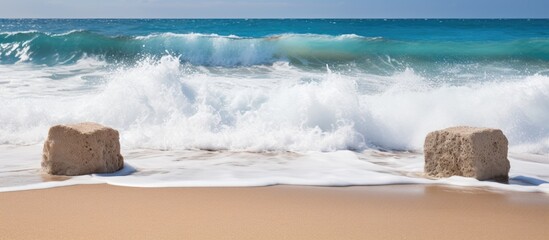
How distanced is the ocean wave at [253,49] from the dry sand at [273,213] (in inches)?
487

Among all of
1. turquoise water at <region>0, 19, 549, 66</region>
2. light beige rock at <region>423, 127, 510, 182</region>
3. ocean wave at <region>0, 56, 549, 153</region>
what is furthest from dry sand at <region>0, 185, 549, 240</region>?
turquoise water at <region>0, 19, 549, 66</region>

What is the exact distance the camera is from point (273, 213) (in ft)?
11.1

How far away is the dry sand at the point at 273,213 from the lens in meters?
2.97

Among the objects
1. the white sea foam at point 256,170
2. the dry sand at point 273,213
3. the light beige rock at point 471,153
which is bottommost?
the dry sand at point 273,213

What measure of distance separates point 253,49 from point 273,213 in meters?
14.3

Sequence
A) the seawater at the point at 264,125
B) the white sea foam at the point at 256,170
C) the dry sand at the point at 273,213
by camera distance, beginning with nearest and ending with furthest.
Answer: the dry sand at the point at 273,213 < the white sea foam at the point at 256,170 < the seawater at the point at 264,125

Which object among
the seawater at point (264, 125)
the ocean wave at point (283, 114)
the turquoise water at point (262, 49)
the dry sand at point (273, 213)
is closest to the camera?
the dry sand at point (273, 213)

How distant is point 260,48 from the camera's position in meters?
17.6

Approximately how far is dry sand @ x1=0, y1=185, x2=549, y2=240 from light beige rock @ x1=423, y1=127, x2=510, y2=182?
1.03 feet

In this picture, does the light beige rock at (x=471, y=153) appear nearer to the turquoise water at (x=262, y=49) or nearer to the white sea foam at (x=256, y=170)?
the white sea foam at (x=256, y=170)

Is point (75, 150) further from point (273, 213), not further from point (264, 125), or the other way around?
point (264, 125)

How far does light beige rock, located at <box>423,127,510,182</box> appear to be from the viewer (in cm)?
429

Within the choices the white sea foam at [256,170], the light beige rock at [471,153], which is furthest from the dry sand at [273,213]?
the light beige rock at [471,153]

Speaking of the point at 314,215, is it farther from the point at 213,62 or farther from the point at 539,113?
the point at 213,62
